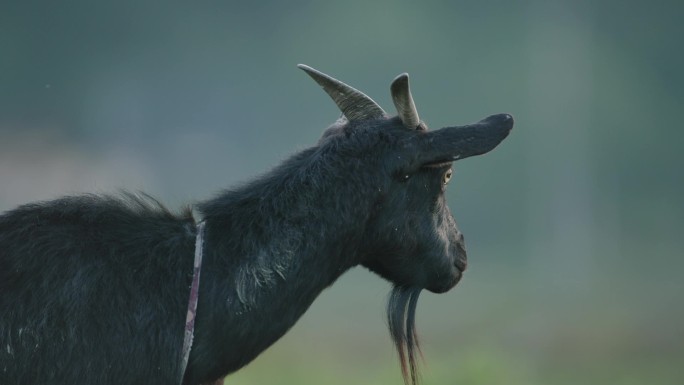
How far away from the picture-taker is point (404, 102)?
5195 millimetres

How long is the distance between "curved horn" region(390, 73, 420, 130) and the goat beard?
0.78 meters

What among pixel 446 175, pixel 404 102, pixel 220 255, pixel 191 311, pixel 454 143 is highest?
pixel 404 102

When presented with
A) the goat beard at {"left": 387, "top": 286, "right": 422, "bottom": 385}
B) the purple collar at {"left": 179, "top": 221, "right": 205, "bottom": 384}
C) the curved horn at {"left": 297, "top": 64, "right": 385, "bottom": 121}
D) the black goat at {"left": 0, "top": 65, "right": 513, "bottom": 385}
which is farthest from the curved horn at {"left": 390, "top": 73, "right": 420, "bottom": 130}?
the purple collar at {"left": 179, "top": 221, "right": 205, "bottom": 384}

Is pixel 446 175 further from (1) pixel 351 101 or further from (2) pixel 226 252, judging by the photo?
(2) pixel 226 252

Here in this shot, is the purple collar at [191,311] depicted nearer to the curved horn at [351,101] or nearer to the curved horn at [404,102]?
the curved horn at [351,101]

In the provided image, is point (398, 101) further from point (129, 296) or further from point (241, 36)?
point (241, 36)

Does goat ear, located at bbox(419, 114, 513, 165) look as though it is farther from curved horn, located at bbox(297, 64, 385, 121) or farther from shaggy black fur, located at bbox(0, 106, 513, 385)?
curved horn, located at bbox(297, 64, 385, 121)

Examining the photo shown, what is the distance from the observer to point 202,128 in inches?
565

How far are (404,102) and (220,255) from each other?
996mm

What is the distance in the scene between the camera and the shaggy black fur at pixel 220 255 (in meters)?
4.69

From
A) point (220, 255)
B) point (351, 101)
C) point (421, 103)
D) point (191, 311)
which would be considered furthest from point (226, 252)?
point (421, 103)

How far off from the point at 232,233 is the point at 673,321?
892 centimetres

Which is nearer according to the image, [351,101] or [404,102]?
[404,102]

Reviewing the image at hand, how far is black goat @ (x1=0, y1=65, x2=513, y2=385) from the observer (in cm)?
469
